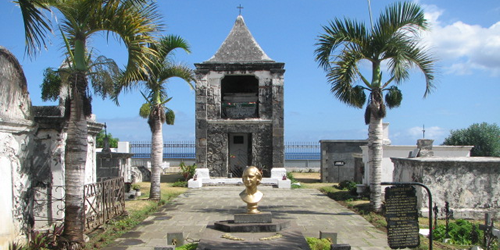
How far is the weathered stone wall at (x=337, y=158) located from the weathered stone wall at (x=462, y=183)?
1037 centimetres

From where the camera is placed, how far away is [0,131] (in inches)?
286

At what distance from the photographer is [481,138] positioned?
25.9 metres

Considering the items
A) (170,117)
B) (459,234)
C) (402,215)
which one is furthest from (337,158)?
(402,215)

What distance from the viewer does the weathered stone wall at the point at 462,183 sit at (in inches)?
449

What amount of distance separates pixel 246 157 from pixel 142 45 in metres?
15.1

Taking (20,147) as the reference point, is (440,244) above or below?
below

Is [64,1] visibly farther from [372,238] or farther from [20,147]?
[372,238]

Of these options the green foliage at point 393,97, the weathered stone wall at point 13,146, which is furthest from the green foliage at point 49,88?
the green foliage at point 393,97

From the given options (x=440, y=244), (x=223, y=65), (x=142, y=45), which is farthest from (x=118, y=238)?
(x=223, y=65)

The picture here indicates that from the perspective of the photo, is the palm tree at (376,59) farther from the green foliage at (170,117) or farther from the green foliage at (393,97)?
the green foliage at (170,117)

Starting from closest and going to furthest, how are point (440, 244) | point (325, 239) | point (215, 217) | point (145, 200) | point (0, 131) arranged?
1. point (0, 131)
2. point (325, 239)
3. point (440, 244)
4. point (215, 217)
5. point (145, 200)

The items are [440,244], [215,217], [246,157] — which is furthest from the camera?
[246,157]

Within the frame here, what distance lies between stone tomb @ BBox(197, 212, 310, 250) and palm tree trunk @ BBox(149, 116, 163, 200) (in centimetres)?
755

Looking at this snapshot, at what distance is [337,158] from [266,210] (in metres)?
10.2
